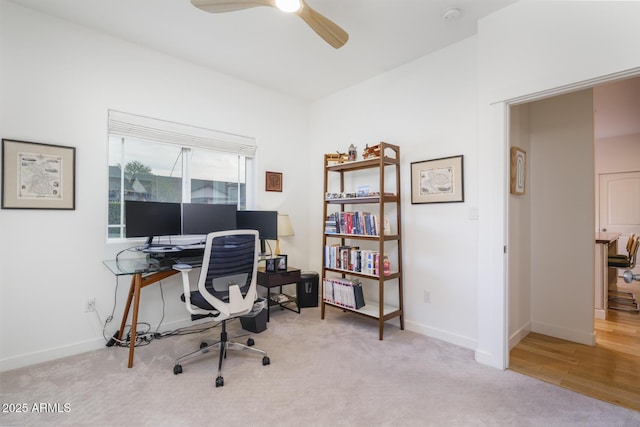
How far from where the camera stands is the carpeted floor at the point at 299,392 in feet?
5.78

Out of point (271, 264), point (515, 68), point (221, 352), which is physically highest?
point (515, 68)

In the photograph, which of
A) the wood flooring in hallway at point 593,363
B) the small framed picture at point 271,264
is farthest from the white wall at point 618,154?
the small framed picture at point 271,264

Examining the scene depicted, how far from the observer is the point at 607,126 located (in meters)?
5.35

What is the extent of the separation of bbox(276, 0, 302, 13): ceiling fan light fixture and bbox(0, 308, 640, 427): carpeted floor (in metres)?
2.41

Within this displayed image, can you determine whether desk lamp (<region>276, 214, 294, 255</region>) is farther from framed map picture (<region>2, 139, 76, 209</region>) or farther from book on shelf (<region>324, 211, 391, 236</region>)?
framed map picture (<region>2, 139, 76, 209</region>)

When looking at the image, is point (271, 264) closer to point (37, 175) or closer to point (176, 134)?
point (176, 134)

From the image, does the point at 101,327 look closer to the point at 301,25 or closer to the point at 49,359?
the point at 49,359

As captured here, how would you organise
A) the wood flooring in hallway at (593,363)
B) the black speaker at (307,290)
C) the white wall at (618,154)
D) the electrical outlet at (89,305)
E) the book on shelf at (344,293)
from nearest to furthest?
the wood flooring in hallway at (593,363) → the electrical outlet at (89,305) → the book on shelf at (344,293) → the black speaker at (307,290) → the white wall at (618,154)

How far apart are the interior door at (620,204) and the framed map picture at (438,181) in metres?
5.52

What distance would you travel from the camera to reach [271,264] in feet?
11.4

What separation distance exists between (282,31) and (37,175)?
2.34 m

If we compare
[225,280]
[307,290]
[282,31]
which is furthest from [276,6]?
[307,290]

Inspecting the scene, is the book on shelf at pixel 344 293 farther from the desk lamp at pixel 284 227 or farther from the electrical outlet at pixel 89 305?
the electrical outlet at pixel 89 305

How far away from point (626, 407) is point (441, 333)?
1268mm
